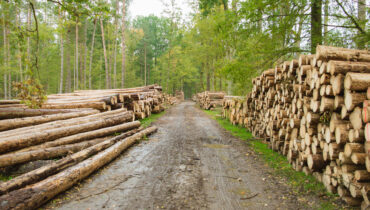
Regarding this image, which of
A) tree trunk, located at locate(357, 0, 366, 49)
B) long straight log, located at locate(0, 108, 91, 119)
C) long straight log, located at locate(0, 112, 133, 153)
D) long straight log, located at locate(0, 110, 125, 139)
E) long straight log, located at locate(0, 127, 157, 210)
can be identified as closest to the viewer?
long straight log, located at locate(0, 127, 157, 210)

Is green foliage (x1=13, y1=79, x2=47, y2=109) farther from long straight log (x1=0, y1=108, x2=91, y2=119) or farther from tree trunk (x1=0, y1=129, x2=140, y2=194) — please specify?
tree trunk (x1=0, y1=129, x2=140, y2=194)

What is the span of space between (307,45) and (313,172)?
5.21m

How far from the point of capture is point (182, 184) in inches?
154

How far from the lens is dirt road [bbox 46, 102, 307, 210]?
3268mm

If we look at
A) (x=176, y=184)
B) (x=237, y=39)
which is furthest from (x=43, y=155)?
(x=237, y=39)

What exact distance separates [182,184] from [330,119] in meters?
3.02

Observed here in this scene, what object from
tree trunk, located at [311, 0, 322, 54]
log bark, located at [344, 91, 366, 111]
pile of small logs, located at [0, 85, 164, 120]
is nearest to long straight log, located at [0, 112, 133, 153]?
pile of small logs, located at [0, 85, 164, 120]

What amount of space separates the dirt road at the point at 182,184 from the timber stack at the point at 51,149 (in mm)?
289

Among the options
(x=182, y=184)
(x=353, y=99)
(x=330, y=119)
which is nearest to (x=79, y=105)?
(x=182, y=184)

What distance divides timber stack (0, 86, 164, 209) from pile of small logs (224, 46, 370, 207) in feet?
14.7

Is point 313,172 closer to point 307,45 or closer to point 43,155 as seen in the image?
point 307,45

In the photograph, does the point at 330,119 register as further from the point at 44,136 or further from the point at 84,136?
the point at 44,136

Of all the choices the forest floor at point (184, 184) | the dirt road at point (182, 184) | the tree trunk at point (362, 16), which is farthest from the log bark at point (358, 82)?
the tree trunk at point (362, 16)

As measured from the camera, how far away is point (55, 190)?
10.8 ft
